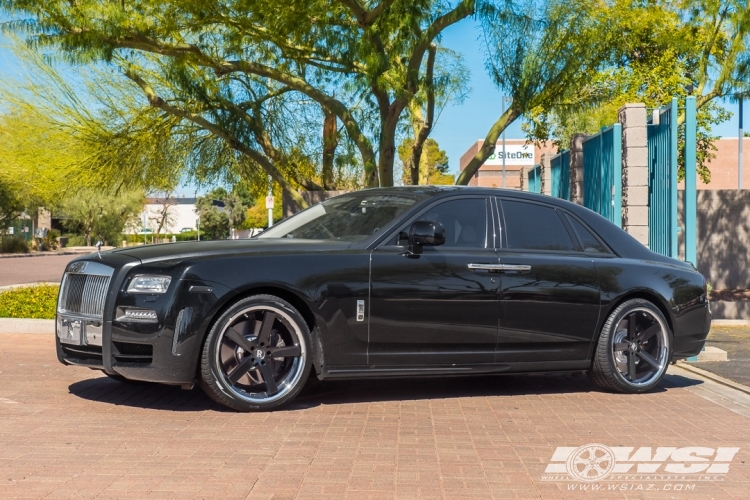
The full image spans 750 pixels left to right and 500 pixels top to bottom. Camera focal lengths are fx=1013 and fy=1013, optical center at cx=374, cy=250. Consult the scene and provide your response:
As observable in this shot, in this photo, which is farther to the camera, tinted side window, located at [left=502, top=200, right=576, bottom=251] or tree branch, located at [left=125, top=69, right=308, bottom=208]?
tree branch, located at [left=125, top=69, right=308, bottom=208]

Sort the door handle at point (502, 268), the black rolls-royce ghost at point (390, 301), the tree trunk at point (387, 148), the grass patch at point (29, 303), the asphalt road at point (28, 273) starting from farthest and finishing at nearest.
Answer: the asphalt road at point (28, 273)
the tree trunk at point (387, 148)
the grass patch at point (29, 303)
the door handle at point (502, 268)
the black rolls-royce ghost at point (390, 301)

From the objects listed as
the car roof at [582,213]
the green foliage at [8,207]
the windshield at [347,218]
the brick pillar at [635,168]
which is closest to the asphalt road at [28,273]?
the brick pillar at [635,168]

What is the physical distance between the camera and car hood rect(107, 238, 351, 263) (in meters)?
7.08

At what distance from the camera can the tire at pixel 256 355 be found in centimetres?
699

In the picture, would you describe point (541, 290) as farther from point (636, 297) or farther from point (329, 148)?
point (329, 148)

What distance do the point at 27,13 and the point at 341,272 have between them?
9825 millimetres

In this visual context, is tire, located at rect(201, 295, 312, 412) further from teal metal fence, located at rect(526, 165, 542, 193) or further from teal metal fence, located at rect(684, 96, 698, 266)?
teal metal fence, located at rect(526, 165, 542, 193)

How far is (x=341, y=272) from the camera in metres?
7.32

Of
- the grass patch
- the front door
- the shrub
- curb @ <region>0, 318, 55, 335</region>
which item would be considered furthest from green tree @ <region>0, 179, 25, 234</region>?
the front door

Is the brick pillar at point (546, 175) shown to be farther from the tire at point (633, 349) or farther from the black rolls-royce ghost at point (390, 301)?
the tire at point (633, 349)

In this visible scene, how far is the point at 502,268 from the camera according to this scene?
7910 millimetres

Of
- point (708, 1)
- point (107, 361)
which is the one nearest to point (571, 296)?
point (107, 361)

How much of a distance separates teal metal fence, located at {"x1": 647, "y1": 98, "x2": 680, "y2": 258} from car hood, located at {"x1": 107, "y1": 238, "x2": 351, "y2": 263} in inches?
216

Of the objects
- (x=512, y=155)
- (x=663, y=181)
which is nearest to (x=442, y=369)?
(x=663, y=181)
